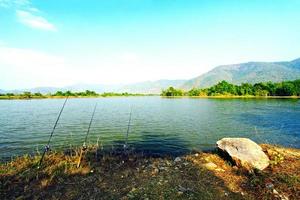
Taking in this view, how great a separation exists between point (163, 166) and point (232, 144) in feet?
14.4

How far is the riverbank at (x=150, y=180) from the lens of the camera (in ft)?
31.0

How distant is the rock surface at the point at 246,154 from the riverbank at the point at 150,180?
0.43 m

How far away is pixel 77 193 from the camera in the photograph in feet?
31.4

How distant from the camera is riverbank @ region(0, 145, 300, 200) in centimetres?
944

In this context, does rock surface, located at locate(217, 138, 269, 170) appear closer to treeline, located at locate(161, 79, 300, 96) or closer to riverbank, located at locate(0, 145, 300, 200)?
riverbank, located at locate(0, 145, 300, 200)

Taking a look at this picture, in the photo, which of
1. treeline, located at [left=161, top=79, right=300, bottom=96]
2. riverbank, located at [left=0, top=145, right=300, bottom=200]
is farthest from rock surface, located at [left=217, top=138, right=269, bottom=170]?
treeline, located at [left=161, top=79, right=300, bottom=96]

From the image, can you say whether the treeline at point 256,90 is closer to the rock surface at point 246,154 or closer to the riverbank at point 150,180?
the rock surface at point 246,154

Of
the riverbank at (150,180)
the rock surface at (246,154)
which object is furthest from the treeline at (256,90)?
the riverbank at (150,180)

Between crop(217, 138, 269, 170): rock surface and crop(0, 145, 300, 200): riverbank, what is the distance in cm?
43

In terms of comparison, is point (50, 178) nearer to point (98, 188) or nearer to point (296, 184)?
point (98, 188)

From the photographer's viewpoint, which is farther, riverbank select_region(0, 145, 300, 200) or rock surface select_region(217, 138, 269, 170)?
rock surface select_region(217, 138, 269, 170)

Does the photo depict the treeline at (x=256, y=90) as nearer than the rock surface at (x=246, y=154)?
No

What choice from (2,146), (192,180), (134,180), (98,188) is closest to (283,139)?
(192,180)

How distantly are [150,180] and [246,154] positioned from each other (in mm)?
5650
